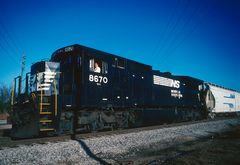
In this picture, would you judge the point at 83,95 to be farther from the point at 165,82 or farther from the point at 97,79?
the point at 165,82

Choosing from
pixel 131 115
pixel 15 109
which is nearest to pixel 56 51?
pixel 15 109

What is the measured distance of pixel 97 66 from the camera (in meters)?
10.4

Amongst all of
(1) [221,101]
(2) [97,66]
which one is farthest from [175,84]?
(1) [221,101]

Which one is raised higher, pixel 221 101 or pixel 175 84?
pixel 175 84

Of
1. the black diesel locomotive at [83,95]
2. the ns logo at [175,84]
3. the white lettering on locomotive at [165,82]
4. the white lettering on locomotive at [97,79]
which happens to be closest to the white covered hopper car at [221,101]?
the ns logo at [175,84]

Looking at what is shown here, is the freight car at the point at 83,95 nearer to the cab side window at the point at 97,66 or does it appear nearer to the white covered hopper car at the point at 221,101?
the cab side window at the point at 97,66

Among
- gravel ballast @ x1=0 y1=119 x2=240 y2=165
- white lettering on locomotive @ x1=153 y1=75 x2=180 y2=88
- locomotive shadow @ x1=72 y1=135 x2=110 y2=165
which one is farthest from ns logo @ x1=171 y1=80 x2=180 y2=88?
locomotive shadow @ x1=72 y1=135 x2=110 y2=165

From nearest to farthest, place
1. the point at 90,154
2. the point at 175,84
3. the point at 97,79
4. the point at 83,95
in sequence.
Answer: the point at 90,154
the point at 83,95
the point at 97,79
the point at 175,84

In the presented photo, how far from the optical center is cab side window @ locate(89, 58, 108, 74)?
1000 centimetres

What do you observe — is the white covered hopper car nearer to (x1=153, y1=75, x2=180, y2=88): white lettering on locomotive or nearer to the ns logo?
the ns logo

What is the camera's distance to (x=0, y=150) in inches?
254

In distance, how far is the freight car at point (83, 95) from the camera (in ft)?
27.7

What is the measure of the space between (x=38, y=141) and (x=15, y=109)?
2.26 metres

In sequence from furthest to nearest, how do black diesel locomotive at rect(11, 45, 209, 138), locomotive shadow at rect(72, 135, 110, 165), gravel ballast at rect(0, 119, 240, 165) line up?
black diesel locomotive at rect(11, 45, 209, 138)
gravel ballast at rect(0, 119, 240, 165)
locomotive shadow at rect(72, 135, 110, 165)
